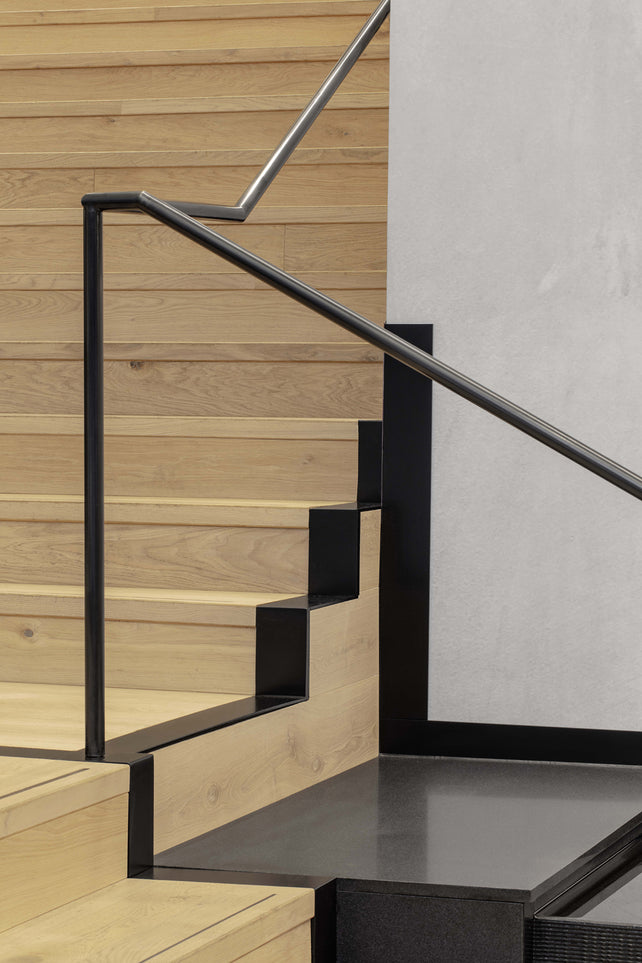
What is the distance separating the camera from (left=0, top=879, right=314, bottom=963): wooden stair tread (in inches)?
58.9

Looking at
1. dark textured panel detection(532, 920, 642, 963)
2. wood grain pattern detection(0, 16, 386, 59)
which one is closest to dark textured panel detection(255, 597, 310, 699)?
dark textured panel detection(532, 920, 642, 963)

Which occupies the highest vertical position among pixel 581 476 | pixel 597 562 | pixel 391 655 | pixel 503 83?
pixel 503 83

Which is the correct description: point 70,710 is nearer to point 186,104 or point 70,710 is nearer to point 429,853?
point 429,853

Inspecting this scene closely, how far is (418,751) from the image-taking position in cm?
265

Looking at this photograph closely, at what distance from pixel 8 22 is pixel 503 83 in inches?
70.0

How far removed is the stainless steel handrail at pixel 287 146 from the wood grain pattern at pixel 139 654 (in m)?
0.69

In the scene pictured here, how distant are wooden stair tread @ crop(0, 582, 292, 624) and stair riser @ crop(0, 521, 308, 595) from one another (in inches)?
4.6

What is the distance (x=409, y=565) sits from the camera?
267 cm

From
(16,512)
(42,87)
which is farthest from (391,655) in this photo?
(42,87)

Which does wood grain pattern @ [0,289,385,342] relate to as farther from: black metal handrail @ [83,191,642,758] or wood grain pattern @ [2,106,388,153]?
black metal handrail @ [83,191,642,758]

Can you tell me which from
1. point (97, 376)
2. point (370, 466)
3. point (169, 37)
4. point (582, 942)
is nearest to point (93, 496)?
point (97, 376)

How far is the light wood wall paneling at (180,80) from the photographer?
3.43 meters

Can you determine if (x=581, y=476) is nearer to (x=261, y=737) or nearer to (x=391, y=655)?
(x=391, y=655)

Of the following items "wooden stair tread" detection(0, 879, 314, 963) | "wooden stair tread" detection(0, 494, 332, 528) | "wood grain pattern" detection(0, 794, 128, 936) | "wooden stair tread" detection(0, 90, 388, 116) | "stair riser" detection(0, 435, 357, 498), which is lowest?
"wooden stair tread" detection(0, 879, 314, 963)
